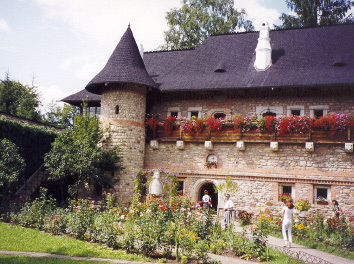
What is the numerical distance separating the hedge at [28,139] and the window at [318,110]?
1210 centimetres

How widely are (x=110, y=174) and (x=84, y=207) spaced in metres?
5.51

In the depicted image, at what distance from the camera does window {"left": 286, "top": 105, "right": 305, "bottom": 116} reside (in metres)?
15.3

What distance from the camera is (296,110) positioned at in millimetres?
15555

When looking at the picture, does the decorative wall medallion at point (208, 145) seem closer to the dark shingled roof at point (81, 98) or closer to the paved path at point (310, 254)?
the paved path at point (310, 254)

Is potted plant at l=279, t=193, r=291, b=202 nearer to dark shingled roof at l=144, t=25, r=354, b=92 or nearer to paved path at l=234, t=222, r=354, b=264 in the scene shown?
paved path at l=234, t=222, r=354, b=264

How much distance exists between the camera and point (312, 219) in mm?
13141

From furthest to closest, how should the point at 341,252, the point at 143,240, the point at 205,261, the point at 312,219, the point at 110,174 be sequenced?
the point at 110,174
the point at 312,219
the point at 341,252
the point at 143,240
the point at 205,261

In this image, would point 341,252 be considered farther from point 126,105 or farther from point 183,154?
point 126,105

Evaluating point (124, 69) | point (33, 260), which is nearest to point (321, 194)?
point (124, 69)

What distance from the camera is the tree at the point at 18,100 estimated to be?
1200 inches

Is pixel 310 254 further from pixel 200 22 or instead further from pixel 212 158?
pixel 200 22

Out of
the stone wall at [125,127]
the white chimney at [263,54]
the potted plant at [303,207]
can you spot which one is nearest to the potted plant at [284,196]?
the potted plant at [303,207]

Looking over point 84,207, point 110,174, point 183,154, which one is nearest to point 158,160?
point 183,154

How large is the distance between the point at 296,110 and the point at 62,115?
21.1 m
